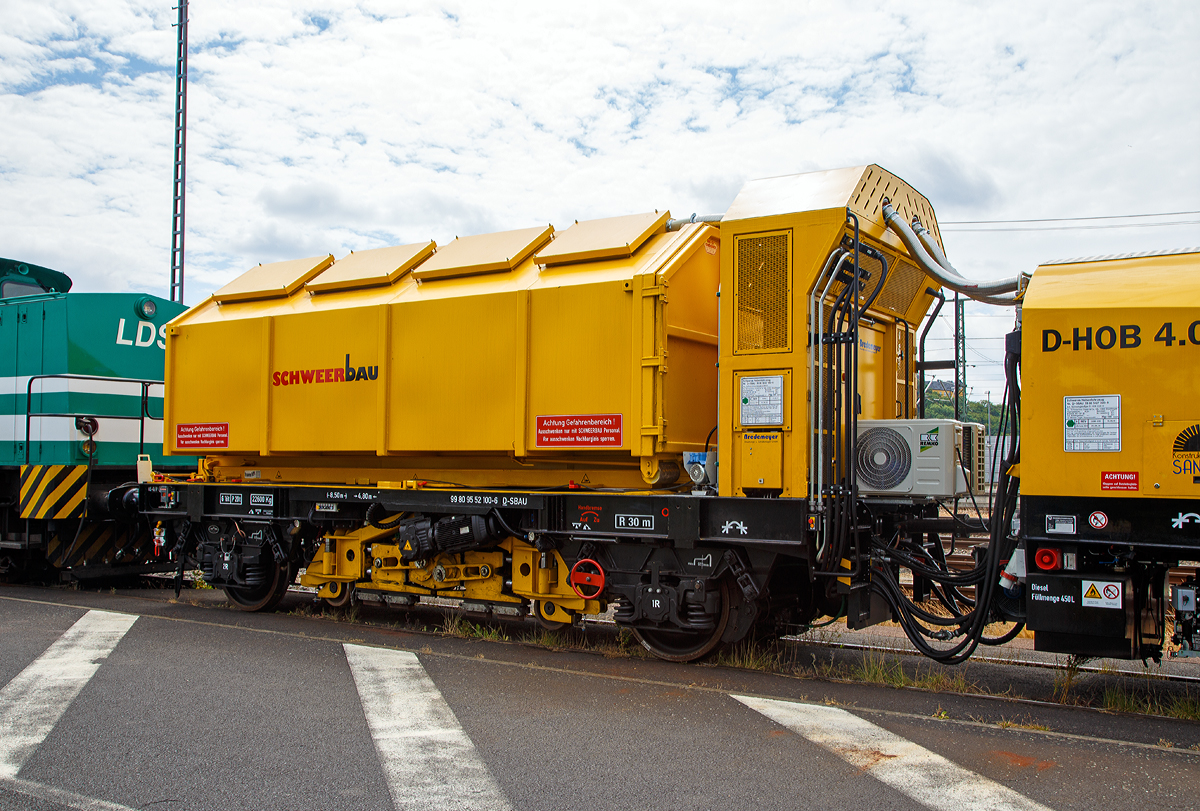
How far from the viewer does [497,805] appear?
13.6 ft

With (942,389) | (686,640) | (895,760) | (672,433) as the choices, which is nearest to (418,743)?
(895,760)

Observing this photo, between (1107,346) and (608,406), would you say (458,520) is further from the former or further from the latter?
(1107,346)

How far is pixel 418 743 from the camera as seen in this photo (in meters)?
5.02

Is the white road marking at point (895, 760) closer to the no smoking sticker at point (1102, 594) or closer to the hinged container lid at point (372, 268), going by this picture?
the no smoking sticker at point (1102, 594)

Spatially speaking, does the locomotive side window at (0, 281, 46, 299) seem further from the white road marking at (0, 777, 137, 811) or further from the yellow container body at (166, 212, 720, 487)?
the white road marking at (0, 777, 137, 811)

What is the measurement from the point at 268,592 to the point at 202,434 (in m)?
1.80

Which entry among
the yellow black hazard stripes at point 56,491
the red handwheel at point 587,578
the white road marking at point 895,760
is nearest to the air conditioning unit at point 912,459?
the white road marking at point 895,760

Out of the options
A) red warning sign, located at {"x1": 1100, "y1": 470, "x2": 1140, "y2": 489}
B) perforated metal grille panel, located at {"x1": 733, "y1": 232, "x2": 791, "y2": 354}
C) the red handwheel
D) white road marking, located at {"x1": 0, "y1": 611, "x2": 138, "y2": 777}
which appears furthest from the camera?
the red handwheel

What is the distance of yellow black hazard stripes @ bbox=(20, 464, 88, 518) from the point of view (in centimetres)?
1091

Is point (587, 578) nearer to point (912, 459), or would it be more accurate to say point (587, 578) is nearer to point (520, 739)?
point (520, 739)

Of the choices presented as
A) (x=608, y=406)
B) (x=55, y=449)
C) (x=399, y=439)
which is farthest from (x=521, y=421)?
(x=55, y=449)

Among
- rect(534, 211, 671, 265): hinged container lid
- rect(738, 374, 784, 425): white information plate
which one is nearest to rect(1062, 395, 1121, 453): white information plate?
rect(738, 374, 784, 425): white information plate

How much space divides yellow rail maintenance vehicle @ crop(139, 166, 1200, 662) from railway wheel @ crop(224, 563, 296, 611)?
31 centimetres

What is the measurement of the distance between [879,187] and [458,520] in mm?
4350
